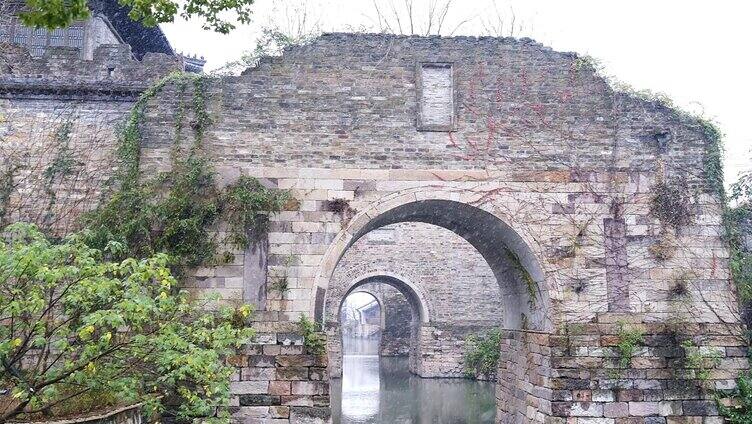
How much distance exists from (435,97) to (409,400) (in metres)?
8.33

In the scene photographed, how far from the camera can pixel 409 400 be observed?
51.8 ft

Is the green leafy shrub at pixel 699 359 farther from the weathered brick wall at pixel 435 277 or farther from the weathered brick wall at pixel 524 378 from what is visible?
the weathered brick wall at pixel 435 277

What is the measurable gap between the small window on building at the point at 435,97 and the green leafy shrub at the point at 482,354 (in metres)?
10.3

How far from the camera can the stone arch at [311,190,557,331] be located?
32.5 feet

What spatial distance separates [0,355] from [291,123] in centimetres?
544

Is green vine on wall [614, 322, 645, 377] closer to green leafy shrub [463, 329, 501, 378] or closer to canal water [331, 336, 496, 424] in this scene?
canal water [331, 336, 496, 424]

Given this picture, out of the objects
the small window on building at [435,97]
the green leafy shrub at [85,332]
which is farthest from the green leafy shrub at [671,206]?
the green leafy shrub at [85,332]

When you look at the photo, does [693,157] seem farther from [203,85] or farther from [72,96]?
[72,96]

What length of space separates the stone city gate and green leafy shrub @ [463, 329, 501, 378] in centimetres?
853

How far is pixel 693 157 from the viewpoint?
10508mm

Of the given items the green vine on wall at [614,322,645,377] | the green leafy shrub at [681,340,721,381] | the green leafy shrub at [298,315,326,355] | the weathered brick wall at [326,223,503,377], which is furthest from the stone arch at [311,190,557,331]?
the weathered brick wall at [326,223,503,377]

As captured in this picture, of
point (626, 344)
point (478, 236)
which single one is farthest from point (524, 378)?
point (478, 236)

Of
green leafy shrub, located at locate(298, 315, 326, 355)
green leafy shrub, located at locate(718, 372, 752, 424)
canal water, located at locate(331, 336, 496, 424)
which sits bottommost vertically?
canal water, located at locate(331, 336, 496, 424)

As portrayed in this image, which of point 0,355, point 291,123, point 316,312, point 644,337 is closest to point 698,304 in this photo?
point 644,337
